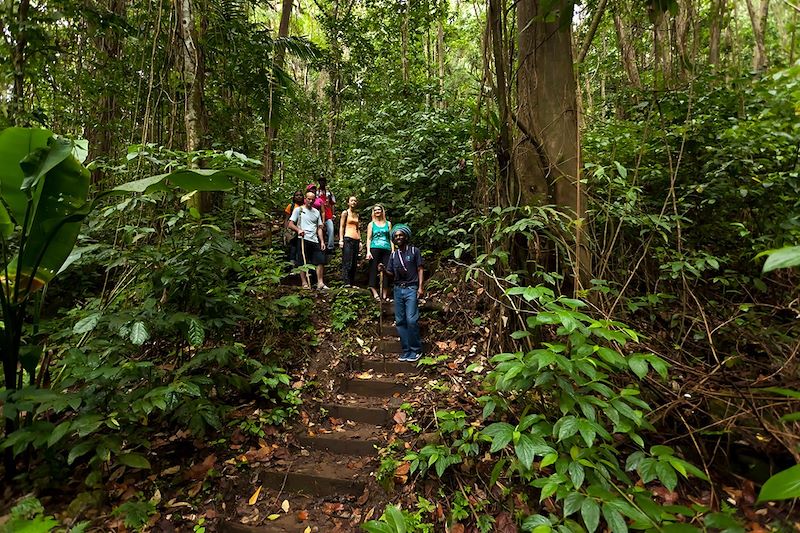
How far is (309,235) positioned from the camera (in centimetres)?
596

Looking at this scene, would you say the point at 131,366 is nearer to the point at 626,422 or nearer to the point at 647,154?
the point at 626,422

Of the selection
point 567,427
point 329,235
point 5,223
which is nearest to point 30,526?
point 5,223

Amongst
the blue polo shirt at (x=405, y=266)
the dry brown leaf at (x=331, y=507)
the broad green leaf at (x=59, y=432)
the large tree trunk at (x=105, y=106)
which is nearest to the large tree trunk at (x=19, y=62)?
the large tree trunk at (x=105, y=106)

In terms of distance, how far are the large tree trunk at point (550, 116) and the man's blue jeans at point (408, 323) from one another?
190 centimetres

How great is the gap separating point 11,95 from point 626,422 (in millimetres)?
7173

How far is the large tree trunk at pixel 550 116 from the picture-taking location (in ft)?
10.1

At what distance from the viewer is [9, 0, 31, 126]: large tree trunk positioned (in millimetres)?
4441

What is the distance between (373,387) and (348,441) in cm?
80

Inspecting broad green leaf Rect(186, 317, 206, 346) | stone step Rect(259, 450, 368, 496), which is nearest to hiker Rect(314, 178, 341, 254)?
broad green leaf Rect(186, 317, 206, 346)

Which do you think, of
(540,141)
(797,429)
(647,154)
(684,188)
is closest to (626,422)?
(797,429)

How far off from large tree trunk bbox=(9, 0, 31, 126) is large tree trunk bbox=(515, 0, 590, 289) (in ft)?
17.8

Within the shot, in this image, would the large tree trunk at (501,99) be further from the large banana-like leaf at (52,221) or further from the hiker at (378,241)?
the large banana-like leaf at (52,221)

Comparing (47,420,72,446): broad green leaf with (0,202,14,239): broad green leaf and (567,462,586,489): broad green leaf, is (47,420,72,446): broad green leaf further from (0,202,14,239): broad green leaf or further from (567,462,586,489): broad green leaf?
(567,462,586,489): broad green leaf

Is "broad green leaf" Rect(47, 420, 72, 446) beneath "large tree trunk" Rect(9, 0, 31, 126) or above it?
beneath
